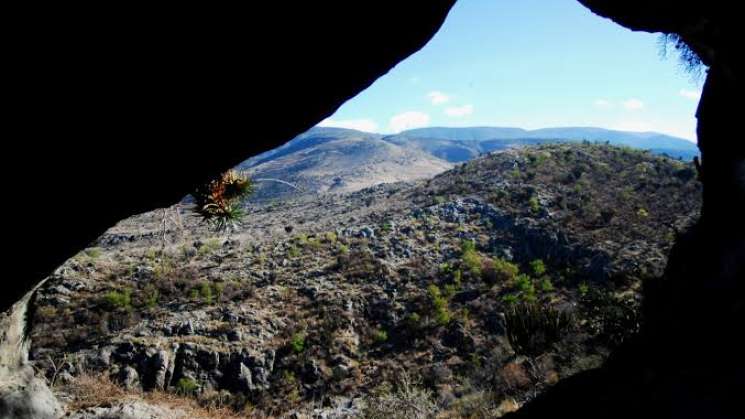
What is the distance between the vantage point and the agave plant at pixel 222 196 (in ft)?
25.8

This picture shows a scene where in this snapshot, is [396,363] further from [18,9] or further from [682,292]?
[18,9]

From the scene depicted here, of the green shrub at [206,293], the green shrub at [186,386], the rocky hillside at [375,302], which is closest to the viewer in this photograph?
the green shrub at [186,386]

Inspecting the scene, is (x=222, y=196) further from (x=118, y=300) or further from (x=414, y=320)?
(x=118, y=300)

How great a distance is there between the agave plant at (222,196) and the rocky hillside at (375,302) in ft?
10.3

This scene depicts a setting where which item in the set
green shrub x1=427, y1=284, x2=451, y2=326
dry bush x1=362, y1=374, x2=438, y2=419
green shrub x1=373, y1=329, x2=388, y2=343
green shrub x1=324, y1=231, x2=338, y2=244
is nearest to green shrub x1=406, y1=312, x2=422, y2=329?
green shrub x1=427, y1=284, x2=451, y2=326

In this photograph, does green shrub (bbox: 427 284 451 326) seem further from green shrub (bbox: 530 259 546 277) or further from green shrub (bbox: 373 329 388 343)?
green shrub (bbox: 530 259 546 277)

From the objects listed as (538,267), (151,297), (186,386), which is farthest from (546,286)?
(151,297)

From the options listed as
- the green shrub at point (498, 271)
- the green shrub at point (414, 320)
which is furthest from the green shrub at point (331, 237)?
the green shrub at point (498, 271)

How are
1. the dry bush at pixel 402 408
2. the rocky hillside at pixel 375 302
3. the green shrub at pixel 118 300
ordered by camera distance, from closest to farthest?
1. the dry bush at pixel 402 408
2. the rocky hillside at pixel 375 302
3. the green shrub at pixel 118 300

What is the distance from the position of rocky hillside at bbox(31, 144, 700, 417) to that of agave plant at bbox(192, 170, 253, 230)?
313 centimetres

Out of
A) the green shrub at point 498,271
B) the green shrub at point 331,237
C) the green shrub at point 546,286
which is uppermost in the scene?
the green shrub at point 331,237

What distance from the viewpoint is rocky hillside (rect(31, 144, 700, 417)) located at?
14148mm

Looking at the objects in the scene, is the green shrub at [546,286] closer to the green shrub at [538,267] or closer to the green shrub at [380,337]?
the green shrub at [538,267]

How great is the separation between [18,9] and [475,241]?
25.7 metres
